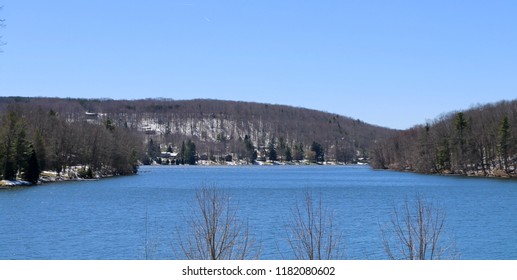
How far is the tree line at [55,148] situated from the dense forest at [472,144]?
61549 mm

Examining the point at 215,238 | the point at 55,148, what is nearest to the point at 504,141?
the point at 55,148

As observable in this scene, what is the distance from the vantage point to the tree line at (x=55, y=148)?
77.5 meters

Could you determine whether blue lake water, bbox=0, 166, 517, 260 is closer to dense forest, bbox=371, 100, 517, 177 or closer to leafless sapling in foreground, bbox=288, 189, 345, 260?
leafless sapling in foreground, bbox=288, 189, 345, 260

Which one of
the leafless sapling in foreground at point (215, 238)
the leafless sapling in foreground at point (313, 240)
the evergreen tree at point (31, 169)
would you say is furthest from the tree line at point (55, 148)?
the leafless sapling in foreground at point (215, 238)

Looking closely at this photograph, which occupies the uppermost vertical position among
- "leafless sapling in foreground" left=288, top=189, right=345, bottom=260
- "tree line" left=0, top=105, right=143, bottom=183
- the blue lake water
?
"tree line" left=0, top=105, right=143, bottom=183

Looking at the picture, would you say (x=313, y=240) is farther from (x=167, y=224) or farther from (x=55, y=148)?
(x=55, y=148)

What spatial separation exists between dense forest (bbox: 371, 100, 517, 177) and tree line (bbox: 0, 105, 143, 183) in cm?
6155

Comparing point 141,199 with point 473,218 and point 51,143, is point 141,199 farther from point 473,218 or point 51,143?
point 51,143

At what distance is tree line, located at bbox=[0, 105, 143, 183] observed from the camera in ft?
254

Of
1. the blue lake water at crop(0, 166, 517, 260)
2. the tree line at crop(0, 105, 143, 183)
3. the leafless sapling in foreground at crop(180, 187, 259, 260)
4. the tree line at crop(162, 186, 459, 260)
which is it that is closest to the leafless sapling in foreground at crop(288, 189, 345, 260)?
the tree line at crop(162, 186, 459, 260)

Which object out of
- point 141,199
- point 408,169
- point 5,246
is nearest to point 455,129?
point 408,169

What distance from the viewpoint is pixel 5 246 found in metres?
32.5

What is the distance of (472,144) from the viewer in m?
115

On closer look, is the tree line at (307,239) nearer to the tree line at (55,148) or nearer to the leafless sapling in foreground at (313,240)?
the leafless sapling in foreground at (313,240)
